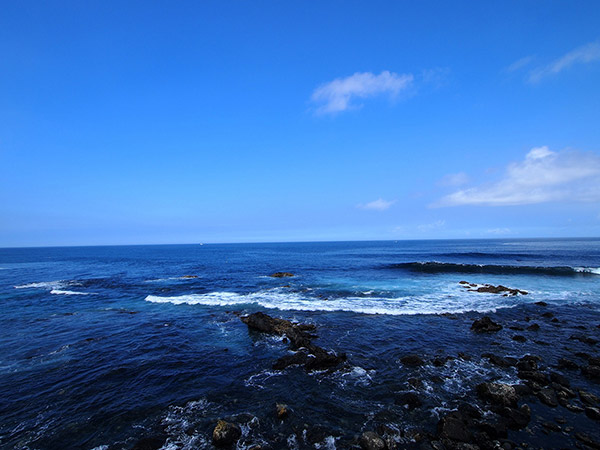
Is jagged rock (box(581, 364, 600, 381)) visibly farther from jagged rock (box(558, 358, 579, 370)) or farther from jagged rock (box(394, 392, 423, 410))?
jagged rock (box(394, 392, 423, 410))

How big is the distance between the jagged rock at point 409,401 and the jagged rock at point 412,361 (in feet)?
11.4

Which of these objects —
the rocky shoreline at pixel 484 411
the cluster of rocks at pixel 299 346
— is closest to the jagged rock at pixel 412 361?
the rocky shoreline at pixel 484 411

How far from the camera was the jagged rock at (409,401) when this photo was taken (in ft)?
39.6

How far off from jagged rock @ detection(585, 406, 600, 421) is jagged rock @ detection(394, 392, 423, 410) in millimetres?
6488

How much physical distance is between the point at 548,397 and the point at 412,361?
6029 mm

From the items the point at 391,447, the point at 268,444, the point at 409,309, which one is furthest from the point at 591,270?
the point at 268,444

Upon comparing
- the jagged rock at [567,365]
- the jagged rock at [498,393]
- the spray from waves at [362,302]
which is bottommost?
the spray from waves at [362,302]

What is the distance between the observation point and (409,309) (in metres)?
28.1

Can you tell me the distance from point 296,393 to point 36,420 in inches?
446

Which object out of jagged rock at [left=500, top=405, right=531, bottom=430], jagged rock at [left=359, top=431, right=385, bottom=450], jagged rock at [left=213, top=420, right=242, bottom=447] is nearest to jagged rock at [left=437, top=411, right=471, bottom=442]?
jagged rock at [left=500, top=405, right=531, bottom=430]

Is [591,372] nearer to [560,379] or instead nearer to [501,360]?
[560,379]

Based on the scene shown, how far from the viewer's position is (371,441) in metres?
9.68

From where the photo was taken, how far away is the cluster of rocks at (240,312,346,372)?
52.9 feet

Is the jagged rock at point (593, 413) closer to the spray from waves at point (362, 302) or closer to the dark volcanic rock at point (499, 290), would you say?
the spray from waves at point (362, 302)
